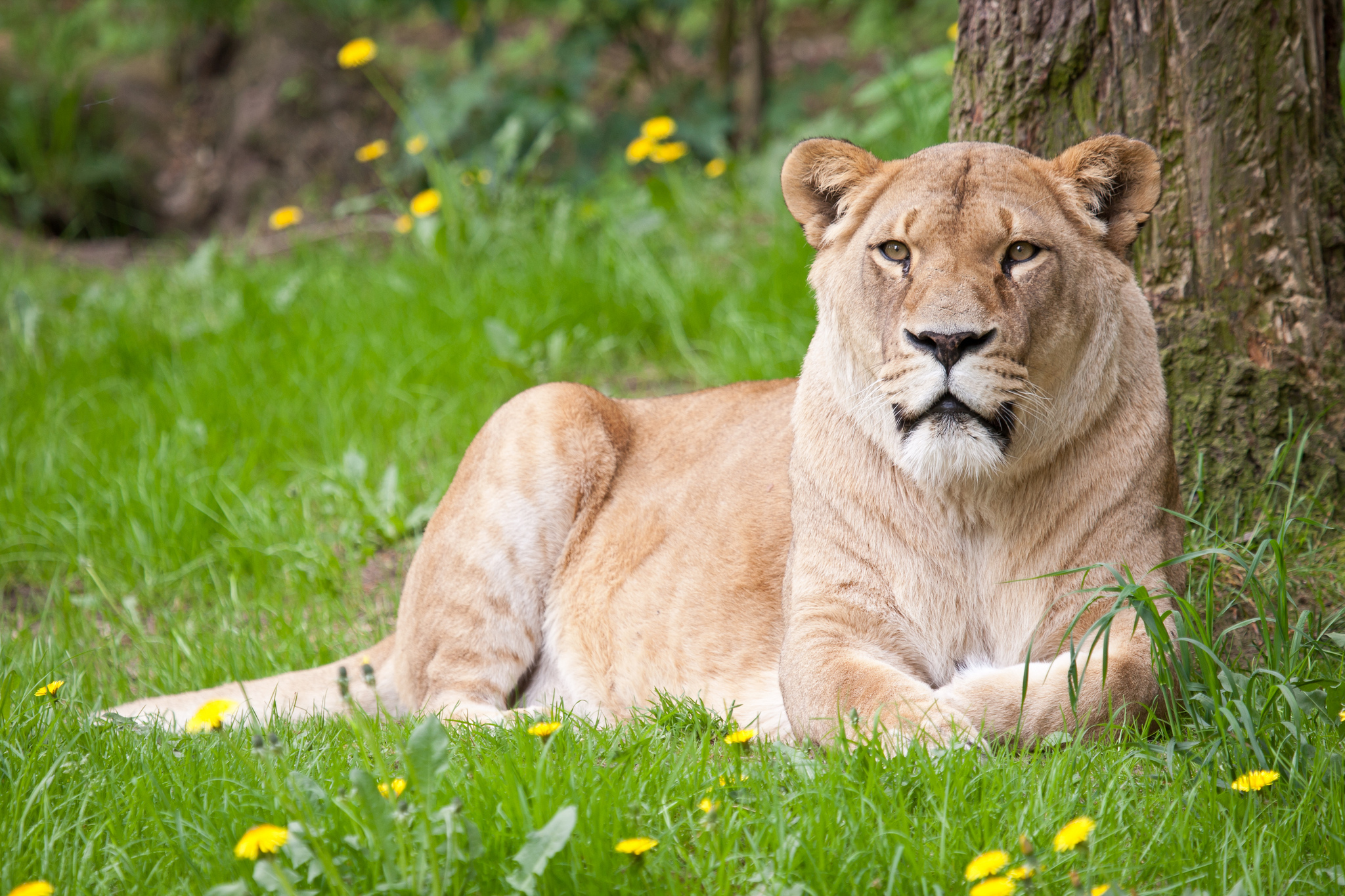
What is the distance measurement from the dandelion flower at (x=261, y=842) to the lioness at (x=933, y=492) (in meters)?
1.19

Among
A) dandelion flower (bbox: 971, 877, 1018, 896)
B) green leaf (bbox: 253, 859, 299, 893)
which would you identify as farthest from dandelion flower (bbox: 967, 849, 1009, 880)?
green leaf (bbox: 253, 859, 299, 893)

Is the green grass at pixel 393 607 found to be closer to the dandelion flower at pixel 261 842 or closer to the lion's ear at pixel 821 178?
the dandelion flower at pixel 261 842

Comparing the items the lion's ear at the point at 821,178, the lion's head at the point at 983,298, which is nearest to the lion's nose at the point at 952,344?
the lion's head at the point at 983,298

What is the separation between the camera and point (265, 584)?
4.67 m

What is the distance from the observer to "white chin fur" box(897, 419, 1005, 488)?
255 centimetres

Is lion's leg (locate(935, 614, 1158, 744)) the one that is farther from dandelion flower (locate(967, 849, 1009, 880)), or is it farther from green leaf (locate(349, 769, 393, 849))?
green leaf (locate(349, 769, 393, 849))

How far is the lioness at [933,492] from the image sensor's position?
2.57 m

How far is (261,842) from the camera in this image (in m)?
2.04

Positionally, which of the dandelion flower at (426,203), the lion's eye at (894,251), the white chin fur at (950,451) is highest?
the lion's eye at (894,251)

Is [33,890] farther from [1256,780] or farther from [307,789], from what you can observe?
[1256,780]

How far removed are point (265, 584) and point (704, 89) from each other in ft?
18.0

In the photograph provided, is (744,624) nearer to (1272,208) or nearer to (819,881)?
(819,881)

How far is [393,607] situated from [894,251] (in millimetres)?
2523

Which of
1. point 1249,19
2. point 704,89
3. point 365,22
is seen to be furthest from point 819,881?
point 365,22
